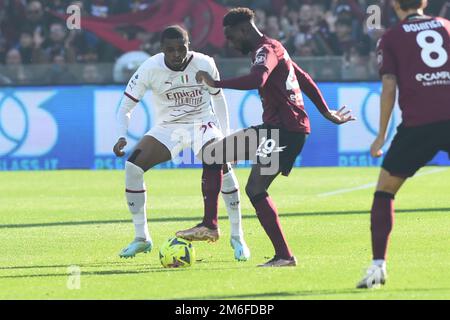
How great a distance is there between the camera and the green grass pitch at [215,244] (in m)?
8.49

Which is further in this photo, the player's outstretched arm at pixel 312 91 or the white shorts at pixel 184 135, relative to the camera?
the white shorts at pixel 184 135

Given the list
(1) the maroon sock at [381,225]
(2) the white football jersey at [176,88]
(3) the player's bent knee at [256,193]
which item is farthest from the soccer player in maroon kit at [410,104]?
(2) the white football jersey at [176,88]

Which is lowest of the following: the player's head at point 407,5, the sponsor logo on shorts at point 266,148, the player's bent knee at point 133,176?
the player's bent knee at point 133,176

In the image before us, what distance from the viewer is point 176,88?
1095 cm

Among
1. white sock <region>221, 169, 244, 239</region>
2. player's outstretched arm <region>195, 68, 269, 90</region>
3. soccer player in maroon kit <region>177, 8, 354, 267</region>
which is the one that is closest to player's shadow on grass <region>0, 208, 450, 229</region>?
white sock <region>221, 169, 244, 239</region>

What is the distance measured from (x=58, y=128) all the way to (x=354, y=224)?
10155mm

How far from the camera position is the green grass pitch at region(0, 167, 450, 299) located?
27.9ft

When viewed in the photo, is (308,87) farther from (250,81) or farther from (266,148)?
(250,81)

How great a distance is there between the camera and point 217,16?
78.6 feet

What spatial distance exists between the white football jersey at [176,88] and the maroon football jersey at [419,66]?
2851 mm

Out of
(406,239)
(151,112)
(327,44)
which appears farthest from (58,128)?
(406,239)

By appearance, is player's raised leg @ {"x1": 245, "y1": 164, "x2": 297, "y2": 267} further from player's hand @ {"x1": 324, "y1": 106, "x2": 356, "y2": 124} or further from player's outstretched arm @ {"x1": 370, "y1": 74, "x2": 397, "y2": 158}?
player's outstretched arm @ {"x1": 370, "y1": 74, "x2": 397, "y2": 158}

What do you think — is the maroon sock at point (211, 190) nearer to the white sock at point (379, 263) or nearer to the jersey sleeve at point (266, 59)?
the jersey sleeve at point (266, 59)

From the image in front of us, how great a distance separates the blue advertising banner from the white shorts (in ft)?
34.1
